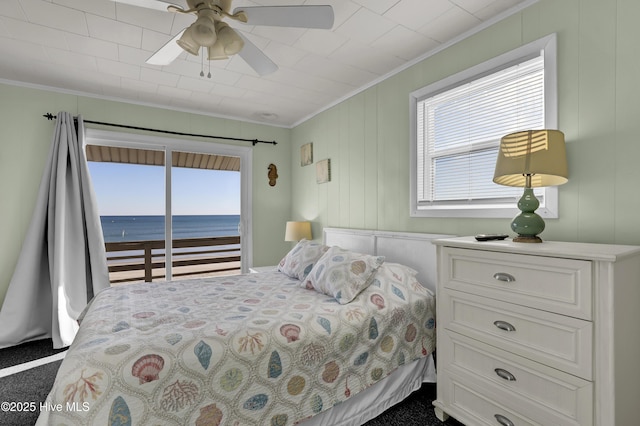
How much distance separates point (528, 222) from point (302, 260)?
65.2 inches

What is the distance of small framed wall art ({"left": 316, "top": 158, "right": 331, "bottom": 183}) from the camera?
142 inches

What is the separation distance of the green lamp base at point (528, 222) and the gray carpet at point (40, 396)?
1115 millimetres

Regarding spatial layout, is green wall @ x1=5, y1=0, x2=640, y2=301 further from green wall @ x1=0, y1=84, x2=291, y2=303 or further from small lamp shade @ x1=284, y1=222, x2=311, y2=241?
small lamp shade @ x1=284, y1=222, x2=311, y2=241

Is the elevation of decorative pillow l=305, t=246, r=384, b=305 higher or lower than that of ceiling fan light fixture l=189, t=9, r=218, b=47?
lower

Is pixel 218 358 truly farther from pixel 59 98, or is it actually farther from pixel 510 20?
pixel 59 98

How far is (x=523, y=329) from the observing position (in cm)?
146

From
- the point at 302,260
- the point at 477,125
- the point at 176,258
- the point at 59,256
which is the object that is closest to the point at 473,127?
Result: the point at 477,125

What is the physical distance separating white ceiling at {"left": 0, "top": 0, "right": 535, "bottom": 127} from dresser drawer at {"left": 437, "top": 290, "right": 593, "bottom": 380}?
175 centimetres

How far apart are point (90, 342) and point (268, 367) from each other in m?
0.78

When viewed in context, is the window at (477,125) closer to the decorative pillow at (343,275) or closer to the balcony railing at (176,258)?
the decorative pillow at (343,275)

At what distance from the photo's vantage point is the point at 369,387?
70.0 inches

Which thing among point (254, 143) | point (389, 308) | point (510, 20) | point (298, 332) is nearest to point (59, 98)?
point (254, 143)

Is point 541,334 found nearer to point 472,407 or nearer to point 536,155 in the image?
point 472,407

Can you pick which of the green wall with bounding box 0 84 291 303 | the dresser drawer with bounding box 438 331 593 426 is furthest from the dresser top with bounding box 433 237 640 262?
the green wall with bounding box 0 84 291 303
